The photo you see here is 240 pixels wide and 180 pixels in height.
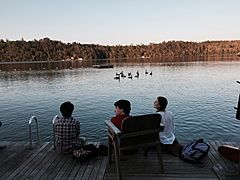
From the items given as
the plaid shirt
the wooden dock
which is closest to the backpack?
the wooden dock

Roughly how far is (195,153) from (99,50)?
16409 centimetres

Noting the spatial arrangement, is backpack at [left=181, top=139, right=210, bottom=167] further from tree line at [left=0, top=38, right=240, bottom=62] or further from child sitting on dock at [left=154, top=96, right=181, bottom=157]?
tree line at [left=0, top=38, right=240, bottom=62]

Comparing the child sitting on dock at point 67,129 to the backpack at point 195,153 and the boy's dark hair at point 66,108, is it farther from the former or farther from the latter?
the backpack at point 195,153

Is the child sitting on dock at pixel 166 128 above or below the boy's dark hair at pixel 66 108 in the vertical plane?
below

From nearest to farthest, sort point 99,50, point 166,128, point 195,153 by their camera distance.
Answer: point 195,153 → point 166,128 → point 99,50

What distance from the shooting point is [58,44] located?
162 m

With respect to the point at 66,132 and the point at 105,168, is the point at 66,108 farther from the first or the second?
the point at 105,168

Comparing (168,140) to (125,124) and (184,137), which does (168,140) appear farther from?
(184,137)

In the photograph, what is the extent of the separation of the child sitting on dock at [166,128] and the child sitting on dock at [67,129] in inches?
73.8

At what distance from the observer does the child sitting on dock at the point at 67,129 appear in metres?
5.39

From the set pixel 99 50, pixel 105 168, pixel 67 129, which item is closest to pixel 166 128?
pixel 105 168

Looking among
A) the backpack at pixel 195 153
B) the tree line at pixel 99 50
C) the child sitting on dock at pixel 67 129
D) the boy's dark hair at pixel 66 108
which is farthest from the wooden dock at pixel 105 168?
the tree line at pixel 99 50

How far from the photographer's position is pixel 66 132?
17.7 ft

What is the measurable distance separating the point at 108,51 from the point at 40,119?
513 feet
